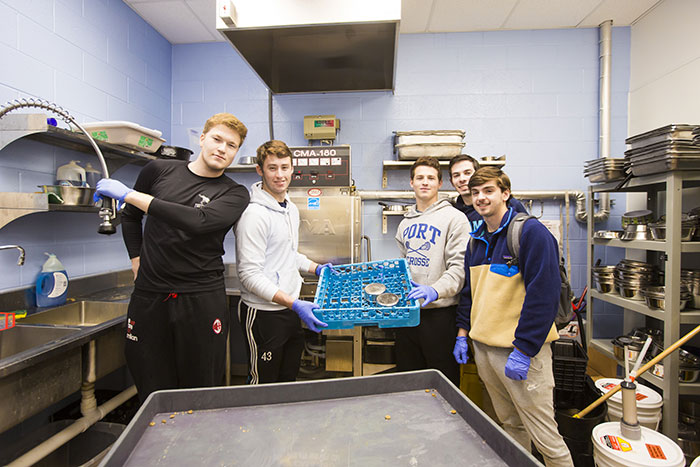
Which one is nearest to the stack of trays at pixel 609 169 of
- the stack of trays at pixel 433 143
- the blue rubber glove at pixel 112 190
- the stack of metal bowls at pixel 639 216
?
the stack of metal bowls at pixel 639 216

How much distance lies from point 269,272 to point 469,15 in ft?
8.65

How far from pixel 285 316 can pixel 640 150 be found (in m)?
2.28

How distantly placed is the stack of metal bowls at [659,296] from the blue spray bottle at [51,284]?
341 cm

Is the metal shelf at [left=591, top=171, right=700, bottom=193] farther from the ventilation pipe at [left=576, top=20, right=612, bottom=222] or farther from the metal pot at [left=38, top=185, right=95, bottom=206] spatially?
the metal pot at [left=38, top=185, right=95, bottom=206]

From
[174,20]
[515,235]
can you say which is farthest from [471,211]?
[174,20]

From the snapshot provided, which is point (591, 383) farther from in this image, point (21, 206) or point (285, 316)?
point (21, 206)

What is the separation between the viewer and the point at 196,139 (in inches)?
116

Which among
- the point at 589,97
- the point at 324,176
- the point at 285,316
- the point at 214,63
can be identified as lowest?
the point at 285,316

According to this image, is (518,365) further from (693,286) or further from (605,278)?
(605,278)

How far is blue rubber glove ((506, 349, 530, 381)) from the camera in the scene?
4.63 feet

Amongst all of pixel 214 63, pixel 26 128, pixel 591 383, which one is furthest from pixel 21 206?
pixel 591 383

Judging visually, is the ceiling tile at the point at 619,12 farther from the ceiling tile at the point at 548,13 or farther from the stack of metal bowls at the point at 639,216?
the stack of metal bowls at the point at 639,216

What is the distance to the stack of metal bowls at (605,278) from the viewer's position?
2.53 meters

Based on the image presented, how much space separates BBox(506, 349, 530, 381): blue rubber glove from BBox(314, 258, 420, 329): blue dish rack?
55 centimetres
